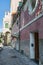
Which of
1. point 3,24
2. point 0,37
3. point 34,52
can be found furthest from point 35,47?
point 3,24

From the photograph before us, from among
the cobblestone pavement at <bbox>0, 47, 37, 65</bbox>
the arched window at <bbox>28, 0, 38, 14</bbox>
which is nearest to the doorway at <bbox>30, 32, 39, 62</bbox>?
the cobblestone pavement at <bbox>0, 47, 37, 65</bbox>

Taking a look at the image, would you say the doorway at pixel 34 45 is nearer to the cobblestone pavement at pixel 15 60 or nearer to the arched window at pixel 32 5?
the cobblestone pavement at pixel 15 60

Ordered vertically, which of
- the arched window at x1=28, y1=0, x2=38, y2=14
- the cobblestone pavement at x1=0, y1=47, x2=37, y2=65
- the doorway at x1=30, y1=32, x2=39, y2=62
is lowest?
the cobblestone pavement at x1=0, y1=47, x2=37, y2=65

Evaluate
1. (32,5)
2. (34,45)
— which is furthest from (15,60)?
(32,5)

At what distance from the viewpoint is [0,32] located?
50.2 m

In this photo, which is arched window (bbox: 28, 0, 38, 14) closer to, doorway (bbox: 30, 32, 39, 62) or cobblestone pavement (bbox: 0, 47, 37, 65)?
doorway (bbox: 30, 32, 39, 62)

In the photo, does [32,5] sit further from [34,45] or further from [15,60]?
[15,60]

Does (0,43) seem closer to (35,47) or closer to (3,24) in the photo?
(3,24)

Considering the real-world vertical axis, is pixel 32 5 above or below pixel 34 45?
above

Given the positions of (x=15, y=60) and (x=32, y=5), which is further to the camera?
(x=32, y=5)

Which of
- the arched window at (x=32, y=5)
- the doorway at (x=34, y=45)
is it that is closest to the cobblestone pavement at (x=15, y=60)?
the doorway at (x=34, y=45)

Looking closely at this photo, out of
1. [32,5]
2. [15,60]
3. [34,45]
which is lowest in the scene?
[15,60]

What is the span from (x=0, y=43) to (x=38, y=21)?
38308 mm

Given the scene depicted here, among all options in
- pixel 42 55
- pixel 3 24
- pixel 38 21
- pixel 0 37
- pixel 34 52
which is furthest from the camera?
pixel 3 24
